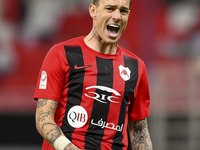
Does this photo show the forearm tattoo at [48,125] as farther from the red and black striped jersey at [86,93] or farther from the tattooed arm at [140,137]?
the tattooed arm at [140,137]

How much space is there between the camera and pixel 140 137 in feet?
9.37

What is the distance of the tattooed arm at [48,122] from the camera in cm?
236

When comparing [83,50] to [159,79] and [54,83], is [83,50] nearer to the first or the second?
[54,83]

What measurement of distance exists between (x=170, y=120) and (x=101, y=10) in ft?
14.9

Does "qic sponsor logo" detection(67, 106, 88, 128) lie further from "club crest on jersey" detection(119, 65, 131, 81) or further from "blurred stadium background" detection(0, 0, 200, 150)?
"blurred stadium background" detection(0, 0, 200, 150)

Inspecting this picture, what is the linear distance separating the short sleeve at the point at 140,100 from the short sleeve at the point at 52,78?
0.60 meters

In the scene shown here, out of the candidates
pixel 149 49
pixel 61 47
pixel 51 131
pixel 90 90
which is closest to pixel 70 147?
pixel 51 131

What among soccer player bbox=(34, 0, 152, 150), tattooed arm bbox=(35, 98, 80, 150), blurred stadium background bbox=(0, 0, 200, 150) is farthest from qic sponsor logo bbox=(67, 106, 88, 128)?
blurred stadium background bbox=(0, 0, 200, 150)

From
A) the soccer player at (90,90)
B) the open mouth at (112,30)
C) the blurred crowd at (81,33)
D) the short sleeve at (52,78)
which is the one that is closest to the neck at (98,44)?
the soccer player at (90,90)

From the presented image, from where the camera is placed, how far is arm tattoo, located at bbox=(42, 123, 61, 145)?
7.73 ft

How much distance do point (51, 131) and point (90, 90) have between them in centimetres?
37

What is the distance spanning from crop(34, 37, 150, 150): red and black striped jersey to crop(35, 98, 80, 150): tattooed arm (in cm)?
5

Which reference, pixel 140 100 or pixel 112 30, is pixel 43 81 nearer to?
pixel 112 30

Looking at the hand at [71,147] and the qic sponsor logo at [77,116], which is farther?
the qic sponsor logo at [77,116]
